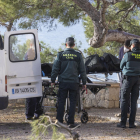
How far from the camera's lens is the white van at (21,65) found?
254 inches

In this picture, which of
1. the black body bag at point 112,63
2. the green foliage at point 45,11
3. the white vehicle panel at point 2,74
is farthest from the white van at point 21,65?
the green foliage at point 45,11

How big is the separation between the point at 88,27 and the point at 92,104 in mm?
5816

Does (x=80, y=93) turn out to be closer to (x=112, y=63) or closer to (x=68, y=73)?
(x=68, y=73)

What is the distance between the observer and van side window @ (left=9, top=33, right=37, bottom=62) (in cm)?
656

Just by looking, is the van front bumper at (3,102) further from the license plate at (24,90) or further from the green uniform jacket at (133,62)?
the green uniform jacket at (133,62)

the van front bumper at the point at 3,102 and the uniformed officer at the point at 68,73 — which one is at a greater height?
the uniformed officer at the point at 68,73

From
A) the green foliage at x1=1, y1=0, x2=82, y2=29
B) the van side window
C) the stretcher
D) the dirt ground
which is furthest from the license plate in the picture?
the green foliage at x1=1, y1=0, x2=82, y2=29

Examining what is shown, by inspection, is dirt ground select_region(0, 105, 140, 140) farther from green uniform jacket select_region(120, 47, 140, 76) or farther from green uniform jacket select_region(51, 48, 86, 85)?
green uniform jacket select_region(120, 47, 140, 76)

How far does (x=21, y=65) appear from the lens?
652 cm

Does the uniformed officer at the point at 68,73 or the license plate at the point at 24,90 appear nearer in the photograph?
the uniformed officer at the point at 68,73

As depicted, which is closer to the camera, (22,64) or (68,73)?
(68,73)

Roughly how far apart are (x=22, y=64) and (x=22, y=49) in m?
0.50

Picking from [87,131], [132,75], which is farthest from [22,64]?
[132,75]

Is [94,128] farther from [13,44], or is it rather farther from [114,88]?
[114,88]
